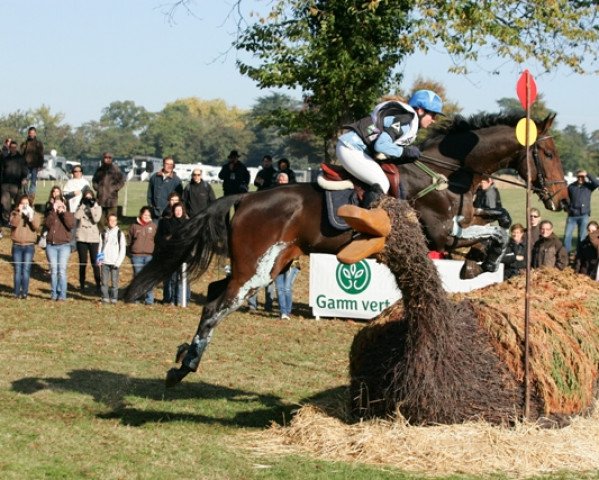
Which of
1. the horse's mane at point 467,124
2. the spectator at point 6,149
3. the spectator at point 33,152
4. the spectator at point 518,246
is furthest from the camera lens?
the spectator at point 33,152

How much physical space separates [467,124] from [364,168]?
1.51 m

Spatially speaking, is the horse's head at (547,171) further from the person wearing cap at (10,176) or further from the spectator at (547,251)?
the person wearing cap at (10,176)

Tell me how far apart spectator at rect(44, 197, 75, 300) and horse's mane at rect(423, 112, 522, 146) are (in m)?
9.59

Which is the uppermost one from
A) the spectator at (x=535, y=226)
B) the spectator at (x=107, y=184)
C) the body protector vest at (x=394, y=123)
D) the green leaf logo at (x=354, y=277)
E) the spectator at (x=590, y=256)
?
the spectator at (x=107, y=184)

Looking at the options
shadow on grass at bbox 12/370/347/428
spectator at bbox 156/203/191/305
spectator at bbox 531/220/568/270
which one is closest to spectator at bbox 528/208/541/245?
spectator at bbox 531/220/568/270

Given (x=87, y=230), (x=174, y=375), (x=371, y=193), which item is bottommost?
(x=174, y=375)

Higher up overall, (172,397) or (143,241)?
(143,241)

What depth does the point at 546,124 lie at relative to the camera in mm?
9500

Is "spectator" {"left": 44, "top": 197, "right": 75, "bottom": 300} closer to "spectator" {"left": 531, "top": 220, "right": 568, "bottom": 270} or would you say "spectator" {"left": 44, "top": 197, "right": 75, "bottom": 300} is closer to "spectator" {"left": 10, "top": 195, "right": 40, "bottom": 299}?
"spectator" {"left": 10, "top": 195, "right": 40, "bottom": 299}

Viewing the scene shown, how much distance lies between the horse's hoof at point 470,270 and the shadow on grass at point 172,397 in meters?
1.56

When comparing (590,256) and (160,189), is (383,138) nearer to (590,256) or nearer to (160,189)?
(590,256)

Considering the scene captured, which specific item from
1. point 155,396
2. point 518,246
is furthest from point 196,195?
point 155,396

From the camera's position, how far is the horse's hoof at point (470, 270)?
931 cm

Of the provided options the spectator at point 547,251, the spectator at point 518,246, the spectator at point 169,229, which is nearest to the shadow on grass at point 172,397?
the spectator at point 169,229
